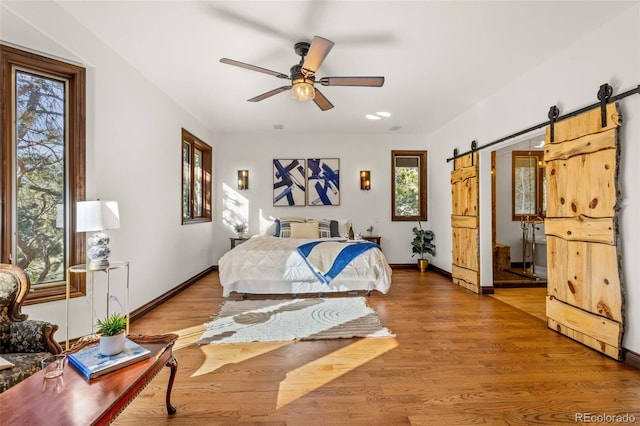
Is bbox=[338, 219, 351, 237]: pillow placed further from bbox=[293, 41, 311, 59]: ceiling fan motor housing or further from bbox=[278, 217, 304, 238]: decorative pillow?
bbox=[293, 41, 311, 59]: ceiling fan motor housing

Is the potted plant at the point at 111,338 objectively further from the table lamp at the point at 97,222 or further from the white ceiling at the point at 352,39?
the white ceiling at the point at 352,39

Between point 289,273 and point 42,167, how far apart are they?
2767 millimetres

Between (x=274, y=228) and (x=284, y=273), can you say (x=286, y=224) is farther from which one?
(x=284, y=273)

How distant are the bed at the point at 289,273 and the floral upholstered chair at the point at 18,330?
238cm

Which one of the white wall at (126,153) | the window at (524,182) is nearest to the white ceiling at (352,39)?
the white wall at (126,153)

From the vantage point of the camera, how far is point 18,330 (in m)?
1.76

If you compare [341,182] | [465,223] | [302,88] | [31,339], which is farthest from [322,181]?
[31,339]

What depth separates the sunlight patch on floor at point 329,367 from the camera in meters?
2.04

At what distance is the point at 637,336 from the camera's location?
7.63 feet

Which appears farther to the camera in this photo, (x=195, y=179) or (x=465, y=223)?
(x=195, y=179)

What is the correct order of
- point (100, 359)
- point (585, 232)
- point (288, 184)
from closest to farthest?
point (100, 359) < point (585, 232) < point (288, 184)

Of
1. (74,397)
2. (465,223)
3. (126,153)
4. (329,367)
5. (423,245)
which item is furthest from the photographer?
(423,245)

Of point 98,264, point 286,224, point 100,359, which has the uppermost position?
point 286,224

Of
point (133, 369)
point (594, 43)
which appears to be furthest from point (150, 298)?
point (594, 43)
